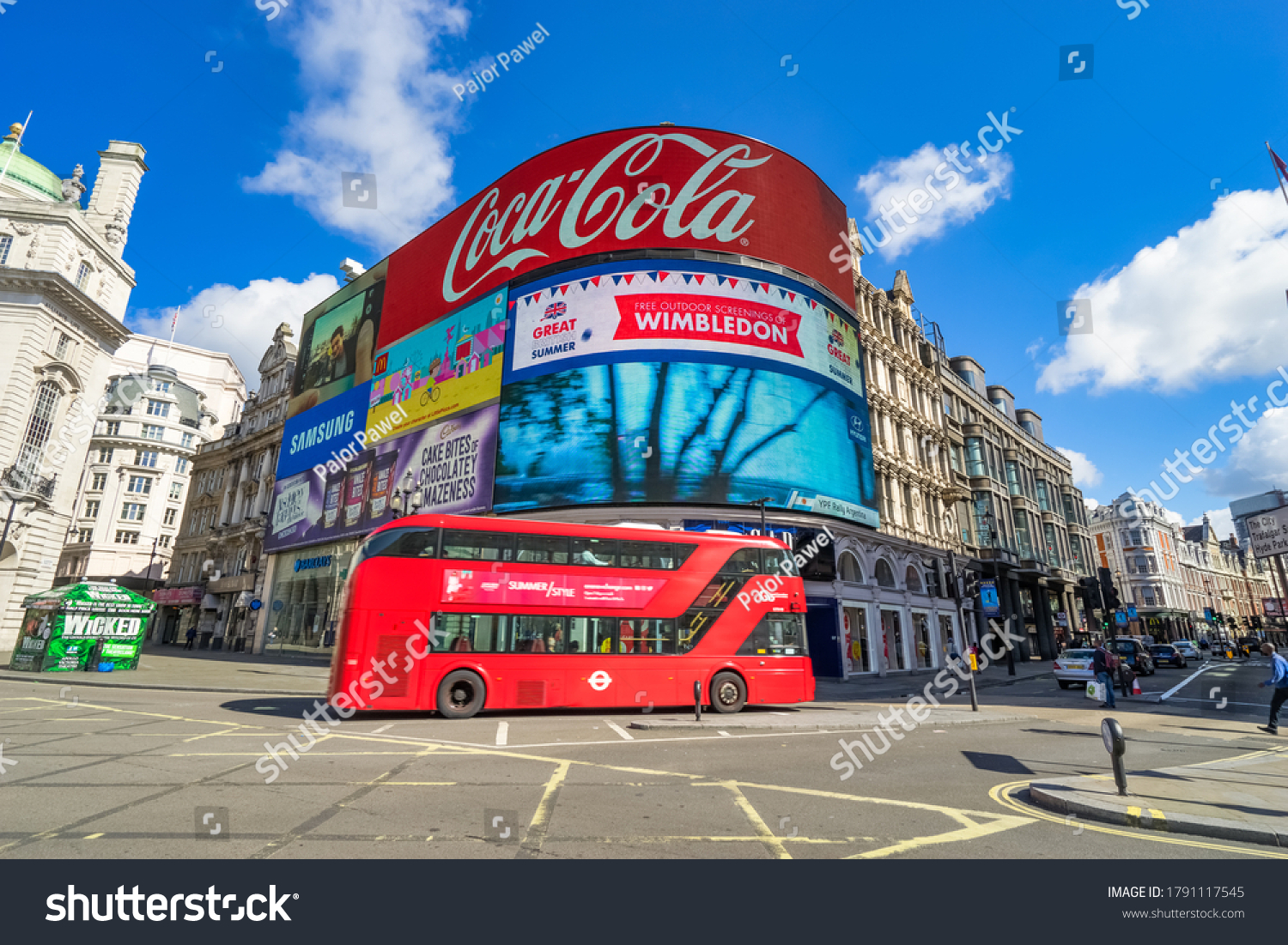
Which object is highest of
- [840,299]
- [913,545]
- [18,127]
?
[18,127]

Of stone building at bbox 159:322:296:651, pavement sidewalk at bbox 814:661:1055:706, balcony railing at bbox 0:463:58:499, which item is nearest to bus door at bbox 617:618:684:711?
pavement sidewalk at bbox 814:661:1055:706

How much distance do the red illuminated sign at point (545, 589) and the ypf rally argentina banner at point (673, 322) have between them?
1548 centimetres

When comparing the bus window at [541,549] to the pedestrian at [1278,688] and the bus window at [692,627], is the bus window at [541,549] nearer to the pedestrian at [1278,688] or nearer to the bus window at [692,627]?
the bus window at [692,627]

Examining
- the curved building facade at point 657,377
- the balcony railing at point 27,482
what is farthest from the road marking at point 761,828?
the balcony railing at point 27,482

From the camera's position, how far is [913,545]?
3512cm

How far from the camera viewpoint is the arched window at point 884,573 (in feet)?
107

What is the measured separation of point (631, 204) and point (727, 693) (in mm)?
24702

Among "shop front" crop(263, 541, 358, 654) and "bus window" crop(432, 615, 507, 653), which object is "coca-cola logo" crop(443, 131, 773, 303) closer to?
"shop front" crop(263, 541, 358, 654)

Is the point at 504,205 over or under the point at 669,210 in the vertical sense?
over

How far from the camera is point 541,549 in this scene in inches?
568

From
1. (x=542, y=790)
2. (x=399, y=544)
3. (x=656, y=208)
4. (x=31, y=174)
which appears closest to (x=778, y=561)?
(x=399, y=544)
